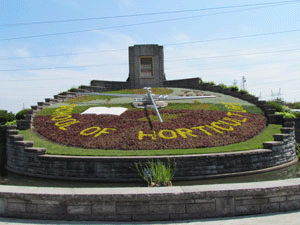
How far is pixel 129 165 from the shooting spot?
1005 centimetres

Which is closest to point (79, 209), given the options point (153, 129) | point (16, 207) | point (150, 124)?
point (16, 207)

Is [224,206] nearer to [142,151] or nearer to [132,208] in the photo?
[132,208]

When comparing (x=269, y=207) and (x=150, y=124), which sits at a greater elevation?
(x=150, y=124)

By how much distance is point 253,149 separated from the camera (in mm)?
11414

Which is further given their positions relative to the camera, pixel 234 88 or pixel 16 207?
pixel 234 88

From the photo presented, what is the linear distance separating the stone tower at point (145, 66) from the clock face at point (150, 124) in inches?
318

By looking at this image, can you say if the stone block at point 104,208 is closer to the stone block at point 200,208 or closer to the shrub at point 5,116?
the stone block at point 200,208

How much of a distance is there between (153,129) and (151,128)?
182 mm

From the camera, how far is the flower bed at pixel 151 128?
1253 centimetres

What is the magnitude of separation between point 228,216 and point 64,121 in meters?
13.2

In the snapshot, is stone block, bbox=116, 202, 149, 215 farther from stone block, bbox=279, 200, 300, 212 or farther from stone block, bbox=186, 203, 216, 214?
stone block, bbox=279, 200, 300, 212

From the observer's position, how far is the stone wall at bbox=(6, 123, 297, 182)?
396 inches

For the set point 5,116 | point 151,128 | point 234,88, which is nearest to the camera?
point 151,128

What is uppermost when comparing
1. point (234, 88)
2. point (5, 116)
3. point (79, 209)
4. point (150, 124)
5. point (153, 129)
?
point (234, 88)
